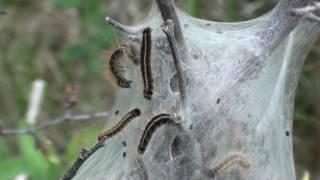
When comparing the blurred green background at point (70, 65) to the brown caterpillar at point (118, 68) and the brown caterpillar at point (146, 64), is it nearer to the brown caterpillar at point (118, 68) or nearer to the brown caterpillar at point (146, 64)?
the brown caterpillar at point (118, 68)

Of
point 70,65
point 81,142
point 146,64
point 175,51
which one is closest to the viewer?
point 175,51

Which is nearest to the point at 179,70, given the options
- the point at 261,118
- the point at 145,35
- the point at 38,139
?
the point at 145,35

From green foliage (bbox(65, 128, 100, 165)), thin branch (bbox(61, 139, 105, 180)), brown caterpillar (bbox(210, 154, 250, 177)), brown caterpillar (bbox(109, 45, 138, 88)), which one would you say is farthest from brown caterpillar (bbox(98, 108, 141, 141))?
green foliage (bbox(65, 128, 100, 165))

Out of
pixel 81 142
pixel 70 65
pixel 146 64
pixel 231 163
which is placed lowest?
pixel 231 163

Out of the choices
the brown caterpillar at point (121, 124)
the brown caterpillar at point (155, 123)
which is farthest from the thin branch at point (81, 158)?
the brown caterpillar at point (155, 123)

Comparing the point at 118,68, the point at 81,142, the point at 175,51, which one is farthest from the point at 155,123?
the point at 81,142

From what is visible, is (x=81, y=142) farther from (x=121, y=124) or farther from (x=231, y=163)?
(x=231, y=163)
